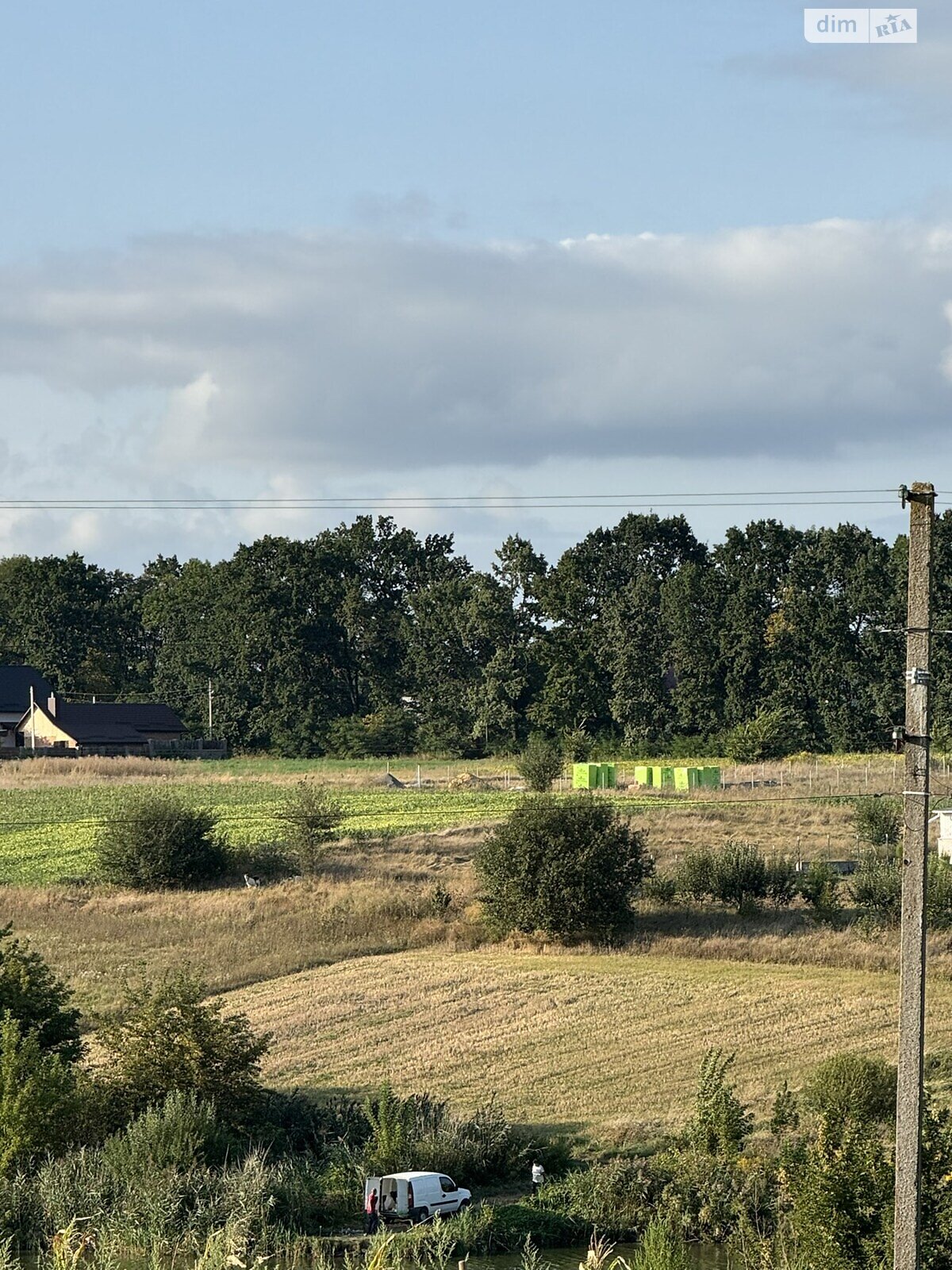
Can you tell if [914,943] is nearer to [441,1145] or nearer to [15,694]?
[441,1145]

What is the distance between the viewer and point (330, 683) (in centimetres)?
11588

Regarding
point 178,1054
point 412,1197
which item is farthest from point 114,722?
point 412,1197

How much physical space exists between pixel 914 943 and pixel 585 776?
224 feet

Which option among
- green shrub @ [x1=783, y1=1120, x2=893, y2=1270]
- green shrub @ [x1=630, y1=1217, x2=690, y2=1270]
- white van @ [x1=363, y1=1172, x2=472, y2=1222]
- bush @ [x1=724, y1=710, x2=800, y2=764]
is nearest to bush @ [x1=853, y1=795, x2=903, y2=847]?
white van @ [x1=363, y1=1172, x2=472, y2=1222]

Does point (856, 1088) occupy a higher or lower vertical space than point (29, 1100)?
lower

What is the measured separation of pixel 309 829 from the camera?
55.4m

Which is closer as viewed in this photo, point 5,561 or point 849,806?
point 849,806

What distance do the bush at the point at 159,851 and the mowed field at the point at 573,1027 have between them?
12.3 metres

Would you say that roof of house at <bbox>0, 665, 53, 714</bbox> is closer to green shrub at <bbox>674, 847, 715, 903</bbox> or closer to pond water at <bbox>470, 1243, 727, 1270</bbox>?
green shrub at <bbox>674, 847, 715, 903</bbox>

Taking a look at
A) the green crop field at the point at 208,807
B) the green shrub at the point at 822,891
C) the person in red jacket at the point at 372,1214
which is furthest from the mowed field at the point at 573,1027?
the green crop field at the point at 208,807

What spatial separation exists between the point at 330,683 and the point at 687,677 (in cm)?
2700

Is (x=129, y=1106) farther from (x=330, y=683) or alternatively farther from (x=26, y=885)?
(x=330, y=683)

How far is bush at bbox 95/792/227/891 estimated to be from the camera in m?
53.8

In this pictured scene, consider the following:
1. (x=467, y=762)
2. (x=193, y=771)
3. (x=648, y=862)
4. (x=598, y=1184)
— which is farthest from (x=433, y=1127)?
(x=467, y=762)
